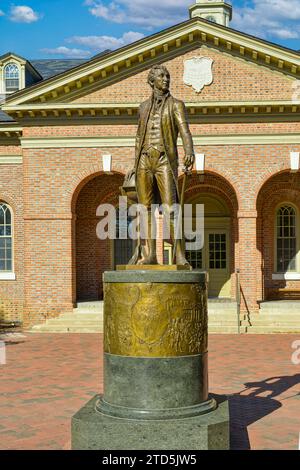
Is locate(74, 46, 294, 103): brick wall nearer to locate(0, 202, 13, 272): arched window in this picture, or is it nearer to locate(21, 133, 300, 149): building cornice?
locate(21, 133, 300, 149): building cornice

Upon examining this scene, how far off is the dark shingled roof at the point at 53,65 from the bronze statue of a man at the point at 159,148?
774 inches

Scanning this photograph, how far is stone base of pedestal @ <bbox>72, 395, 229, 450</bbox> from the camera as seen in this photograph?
21.1 ft

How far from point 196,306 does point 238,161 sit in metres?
13.2

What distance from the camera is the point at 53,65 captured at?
27.6m

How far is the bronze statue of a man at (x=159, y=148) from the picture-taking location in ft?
25.3

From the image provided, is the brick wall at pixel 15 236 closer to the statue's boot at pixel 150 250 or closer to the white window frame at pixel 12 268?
the white window frame at pixel 12 268

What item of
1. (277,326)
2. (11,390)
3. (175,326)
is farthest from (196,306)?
(277,326)

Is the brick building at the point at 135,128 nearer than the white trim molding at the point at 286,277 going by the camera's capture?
Yes

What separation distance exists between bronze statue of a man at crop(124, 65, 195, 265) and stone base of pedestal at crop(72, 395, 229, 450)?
1874 millimetres

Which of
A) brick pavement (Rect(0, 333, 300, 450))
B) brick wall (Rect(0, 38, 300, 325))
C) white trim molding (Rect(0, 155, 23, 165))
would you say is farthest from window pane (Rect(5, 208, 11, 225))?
brick pavement (Rect(0, 333, 300, 450))

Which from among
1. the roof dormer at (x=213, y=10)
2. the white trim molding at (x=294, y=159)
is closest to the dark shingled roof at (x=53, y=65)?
the roof dormer at (x=213, y=10)

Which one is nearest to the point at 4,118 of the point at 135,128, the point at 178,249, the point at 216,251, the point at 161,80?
the point at 135,128

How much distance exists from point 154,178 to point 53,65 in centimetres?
2113

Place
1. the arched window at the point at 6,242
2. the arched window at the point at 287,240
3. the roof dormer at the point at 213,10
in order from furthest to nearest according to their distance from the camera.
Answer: the roof dormer at the point at 213,10 < the arched window at the point at 6,242 < the arched window at the point at 287,240
